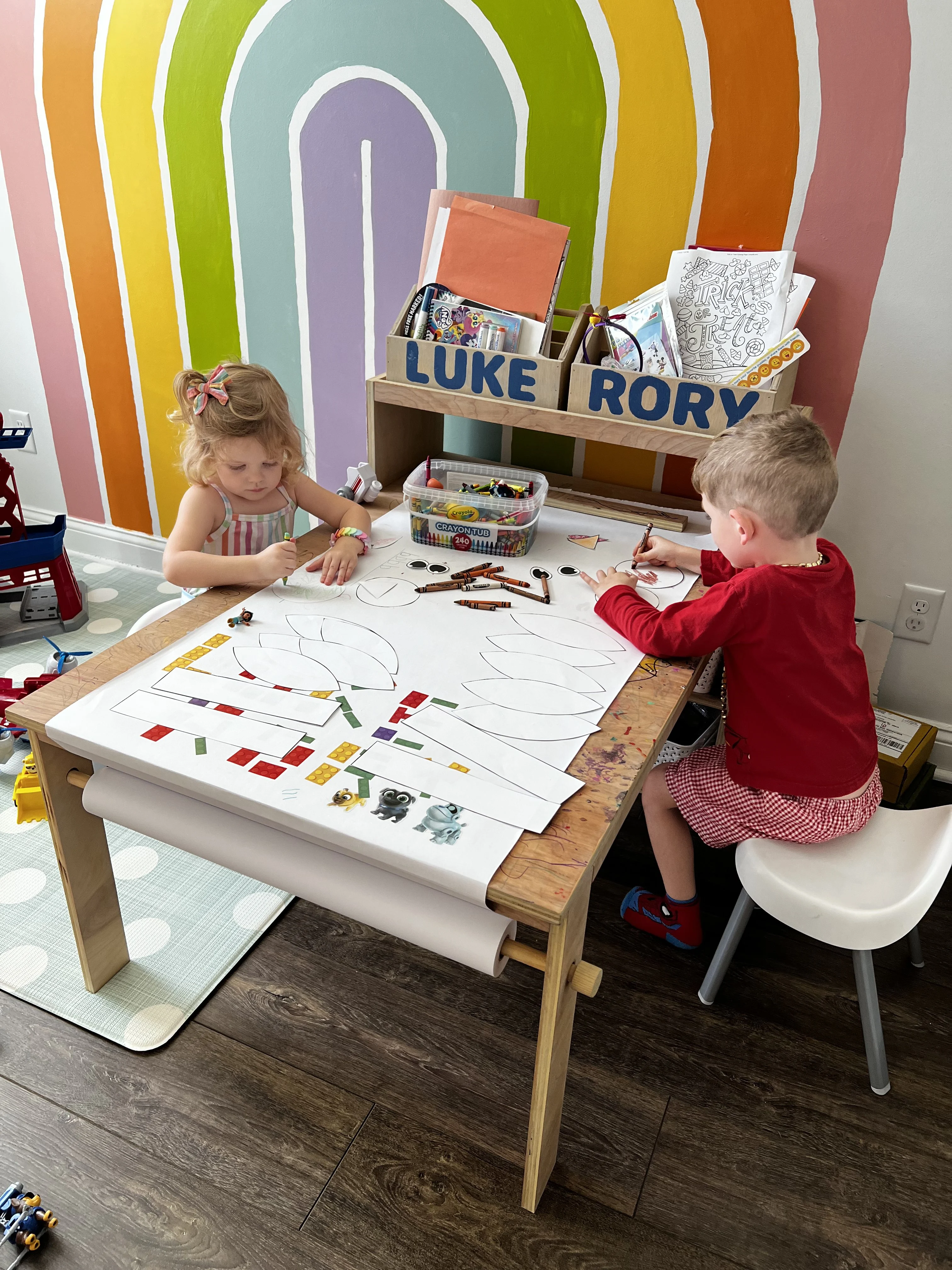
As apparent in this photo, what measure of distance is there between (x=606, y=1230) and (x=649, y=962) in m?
0.46

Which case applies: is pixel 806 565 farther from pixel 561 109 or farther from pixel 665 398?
pixel 561 109

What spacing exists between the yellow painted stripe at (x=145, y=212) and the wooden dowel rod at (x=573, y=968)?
1.94 metres

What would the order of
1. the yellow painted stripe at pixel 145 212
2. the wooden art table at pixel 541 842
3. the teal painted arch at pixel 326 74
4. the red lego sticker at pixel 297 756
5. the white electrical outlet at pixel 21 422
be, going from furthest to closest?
the white electrical outlet at pixel 21 422 → the yellow painted stripe at pixel 145 212 → the teal painted arch at pixel 326 74 → the red lego sticker at pixel 297 756 → the wooden art table at pixel 541 842

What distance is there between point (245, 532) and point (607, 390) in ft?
2.28

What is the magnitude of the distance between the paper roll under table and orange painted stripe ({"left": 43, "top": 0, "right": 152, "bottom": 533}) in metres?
1.64

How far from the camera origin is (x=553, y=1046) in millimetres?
1027

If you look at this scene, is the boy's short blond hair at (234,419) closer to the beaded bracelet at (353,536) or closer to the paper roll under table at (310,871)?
the beaded bracelet at (353,536)

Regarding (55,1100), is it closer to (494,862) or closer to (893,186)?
(494,862)

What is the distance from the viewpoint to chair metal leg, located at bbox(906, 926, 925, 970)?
155 centimetres

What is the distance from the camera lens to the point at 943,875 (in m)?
1.11

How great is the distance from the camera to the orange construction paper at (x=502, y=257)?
5.21ft

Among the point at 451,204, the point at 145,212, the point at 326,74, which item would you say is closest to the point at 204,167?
the point at 145,212

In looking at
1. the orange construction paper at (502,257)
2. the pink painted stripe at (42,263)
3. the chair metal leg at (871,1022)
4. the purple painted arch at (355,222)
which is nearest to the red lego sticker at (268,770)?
the chair metal leg at (871,1022)

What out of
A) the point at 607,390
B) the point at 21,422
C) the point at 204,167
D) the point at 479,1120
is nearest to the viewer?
the point at 479,1120
